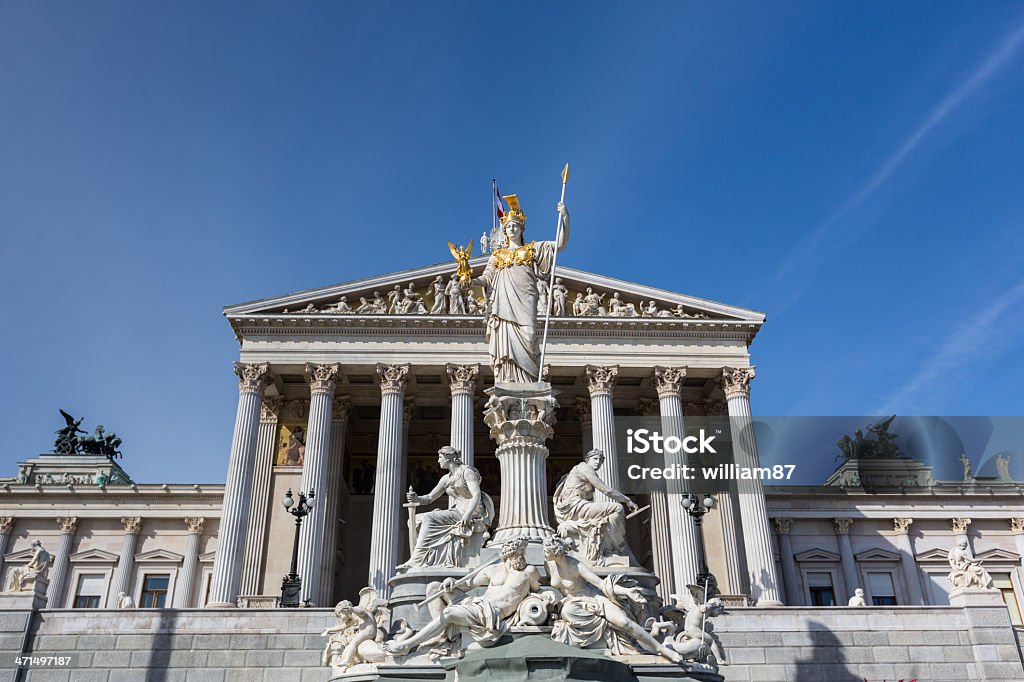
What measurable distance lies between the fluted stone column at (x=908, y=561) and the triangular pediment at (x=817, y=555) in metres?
3.31

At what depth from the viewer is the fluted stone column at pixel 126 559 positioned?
4553cm

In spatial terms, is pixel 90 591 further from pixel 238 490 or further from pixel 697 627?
pixel 697 627

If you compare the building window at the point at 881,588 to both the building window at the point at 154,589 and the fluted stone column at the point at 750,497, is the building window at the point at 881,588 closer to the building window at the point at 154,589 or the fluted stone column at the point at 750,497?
the fluted stone column at the point at 750,497

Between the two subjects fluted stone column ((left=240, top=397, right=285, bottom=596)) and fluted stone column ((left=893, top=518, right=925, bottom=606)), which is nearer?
fluted stone column ((left=240, top=397, right=285, bottom=596))

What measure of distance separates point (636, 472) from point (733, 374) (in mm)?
6099

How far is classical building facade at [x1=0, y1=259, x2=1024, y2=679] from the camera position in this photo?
36.8 meters

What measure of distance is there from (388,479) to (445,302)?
8.99m

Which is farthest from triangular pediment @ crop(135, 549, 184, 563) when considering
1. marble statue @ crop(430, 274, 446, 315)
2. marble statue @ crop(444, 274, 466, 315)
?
A: marble statue @ crop(444, 274, 466, 315)

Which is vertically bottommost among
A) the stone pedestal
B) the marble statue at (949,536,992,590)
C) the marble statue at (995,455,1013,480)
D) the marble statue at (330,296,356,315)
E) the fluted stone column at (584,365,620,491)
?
the stone pedestal

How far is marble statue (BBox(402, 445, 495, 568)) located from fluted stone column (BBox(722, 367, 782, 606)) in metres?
24.7

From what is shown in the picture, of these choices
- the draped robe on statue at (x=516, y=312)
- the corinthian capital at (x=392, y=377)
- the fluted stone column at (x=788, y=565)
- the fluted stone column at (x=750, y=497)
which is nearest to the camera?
the draped robe on statue at (x=516, y=312)

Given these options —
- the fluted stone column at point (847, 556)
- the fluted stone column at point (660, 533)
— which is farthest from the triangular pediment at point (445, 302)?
the fluted stone column at point (847, 556)

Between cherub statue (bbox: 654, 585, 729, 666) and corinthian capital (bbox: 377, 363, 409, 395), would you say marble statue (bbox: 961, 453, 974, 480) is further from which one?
cherub statue (bbox: 654, 585, 729, 666)

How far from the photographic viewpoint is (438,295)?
41.0 metres
